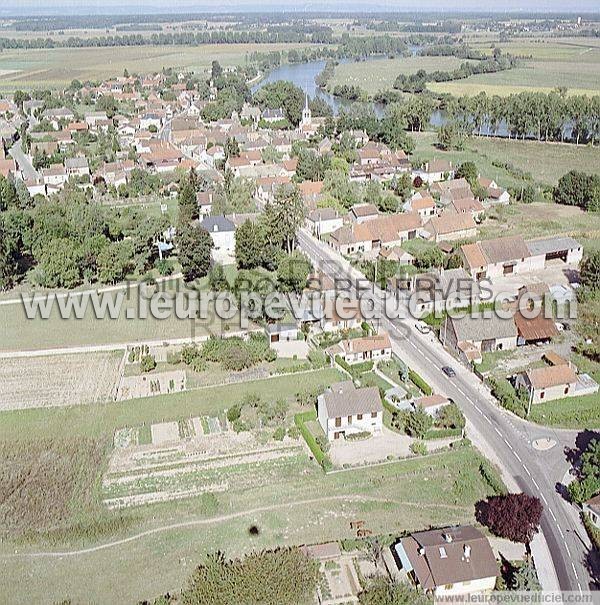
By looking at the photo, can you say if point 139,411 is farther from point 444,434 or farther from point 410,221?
point 410,221

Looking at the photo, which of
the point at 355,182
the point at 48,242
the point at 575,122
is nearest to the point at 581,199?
the point at 355,182

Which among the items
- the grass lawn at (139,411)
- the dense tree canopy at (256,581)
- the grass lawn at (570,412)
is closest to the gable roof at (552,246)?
the grass lawn at (570,412)

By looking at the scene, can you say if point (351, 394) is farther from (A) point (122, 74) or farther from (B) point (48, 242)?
(A) point (122, 74)

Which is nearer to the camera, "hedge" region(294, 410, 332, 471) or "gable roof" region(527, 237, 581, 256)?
"hedge" region(294, 410, 332, 471)

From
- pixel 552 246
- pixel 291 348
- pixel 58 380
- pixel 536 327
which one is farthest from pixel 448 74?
pixel 58 380

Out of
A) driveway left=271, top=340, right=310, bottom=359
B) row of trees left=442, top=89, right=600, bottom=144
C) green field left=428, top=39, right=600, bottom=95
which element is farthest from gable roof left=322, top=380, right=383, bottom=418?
green field left=428, top=39, right=600, bottom=95

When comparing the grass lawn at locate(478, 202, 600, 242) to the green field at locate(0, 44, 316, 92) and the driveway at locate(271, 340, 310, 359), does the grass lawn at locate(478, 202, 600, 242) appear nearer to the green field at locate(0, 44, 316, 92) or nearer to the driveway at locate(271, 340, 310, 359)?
the driveway at locate(271, 340, 310, 359)
